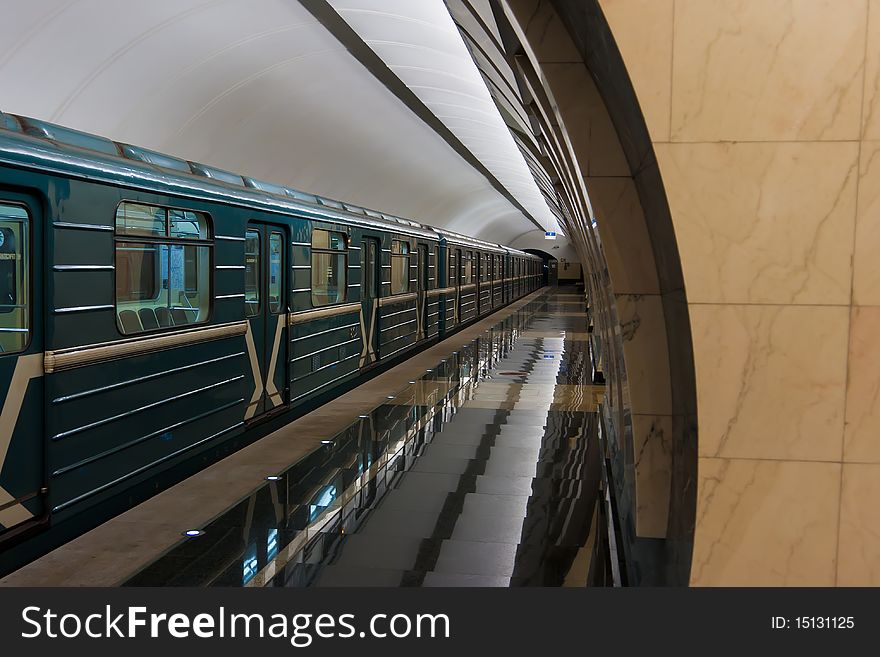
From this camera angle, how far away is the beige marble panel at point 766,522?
3.34 metres

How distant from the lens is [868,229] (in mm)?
3188

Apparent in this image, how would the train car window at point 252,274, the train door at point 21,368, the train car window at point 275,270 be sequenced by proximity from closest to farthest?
the train door at point 21,368, the train car window at point 252,274, the train car window at point 275,270

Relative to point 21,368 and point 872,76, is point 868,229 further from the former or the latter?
point 21,368

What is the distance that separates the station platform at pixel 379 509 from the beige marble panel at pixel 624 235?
6.66 feet

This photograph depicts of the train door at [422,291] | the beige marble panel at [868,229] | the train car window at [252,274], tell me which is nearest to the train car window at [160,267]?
the train car window at [252,274]

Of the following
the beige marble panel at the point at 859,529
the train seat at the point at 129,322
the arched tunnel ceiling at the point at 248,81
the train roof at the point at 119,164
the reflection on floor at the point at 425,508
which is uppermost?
the arched tunnel ceiling at the point at 248,81

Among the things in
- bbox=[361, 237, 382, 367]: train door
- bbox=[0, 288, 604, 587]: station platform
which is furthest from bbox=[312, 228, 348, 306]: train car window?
bbox=[0, 288, 604, 587]: station platform

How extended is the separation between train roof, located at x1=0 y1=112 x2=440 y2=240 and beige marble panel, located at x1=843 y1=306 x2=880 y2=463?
14.1 ft

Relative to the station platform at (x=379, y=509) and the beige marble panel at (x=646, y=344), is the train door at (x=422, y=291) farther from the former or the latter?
the beige marble panel at (x=646, y=344)

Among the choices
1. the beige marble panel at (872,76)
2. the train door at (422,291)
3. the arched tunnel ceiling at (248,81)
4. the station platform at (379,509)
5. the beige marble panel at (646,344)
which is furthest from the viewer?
the train door at (422,291)

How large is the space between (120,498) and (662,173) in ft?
14.9

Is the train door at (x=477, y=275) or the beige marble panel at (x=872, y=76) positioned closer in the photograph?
the beige marble panel at (x=872, y=76)

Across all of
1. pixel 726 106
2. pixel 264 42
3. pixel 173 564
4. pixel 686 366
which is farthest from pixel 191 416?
pixel 264 42

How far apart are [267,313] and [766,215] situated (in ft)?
20.6
